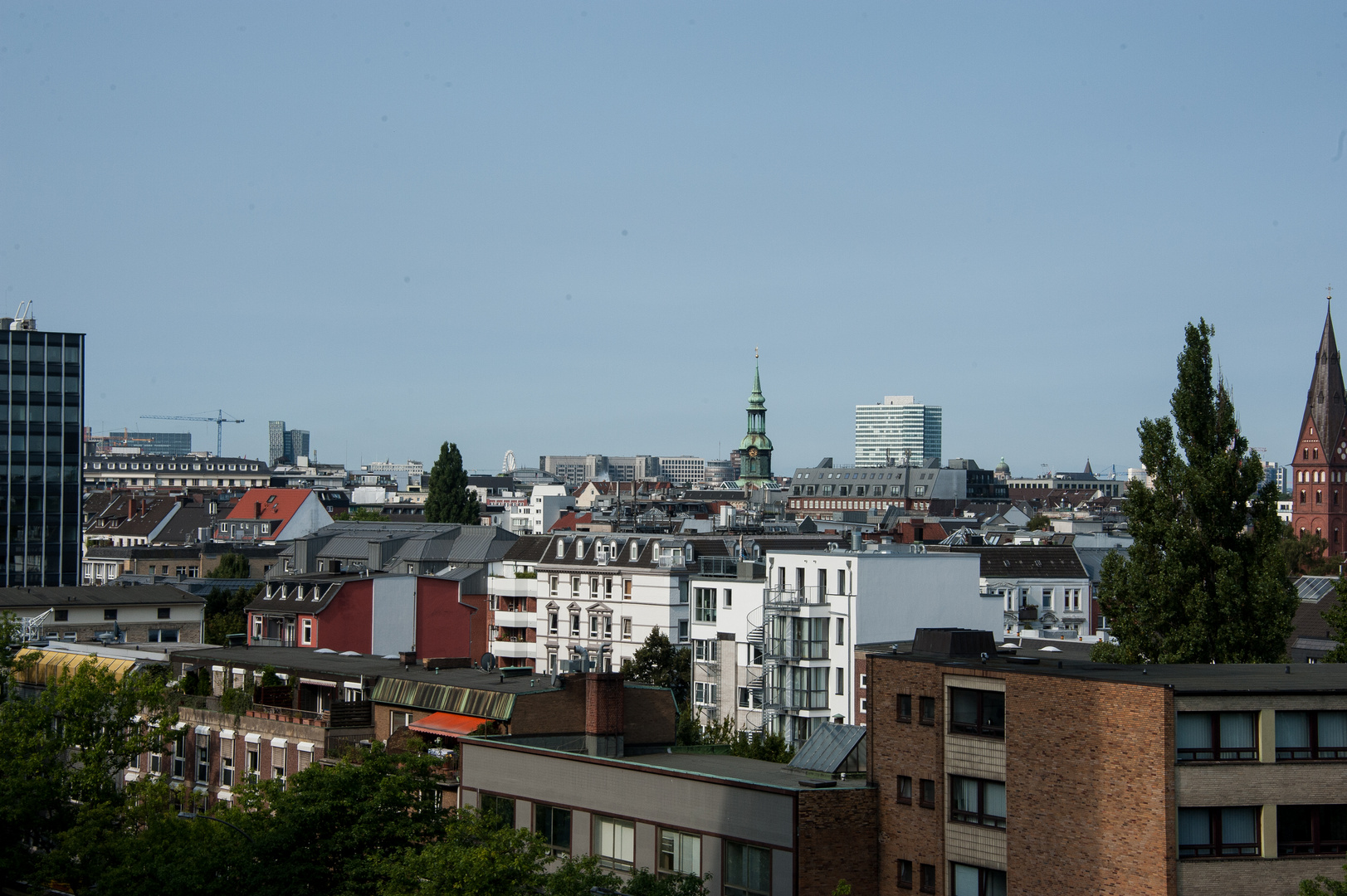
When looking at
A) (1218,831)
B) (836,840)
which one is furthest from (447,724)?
(1218,831)

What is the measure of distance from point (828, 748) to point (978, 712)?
19.1 feet

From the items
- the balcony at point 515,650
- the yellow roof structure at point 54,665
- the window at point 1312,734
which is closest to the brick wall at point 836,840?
the window at point 1312,734

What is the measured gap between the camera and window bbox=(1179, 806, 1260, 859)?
110 ft

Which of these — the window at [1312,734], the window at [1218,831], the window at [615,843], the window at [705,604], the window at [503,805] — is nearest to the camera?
the window at [1218,831]

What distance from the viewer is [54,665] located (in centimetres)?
6406

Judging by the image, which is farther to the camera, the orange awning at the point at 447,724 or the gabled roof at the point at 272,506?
the gabled roof at the point at 272,506

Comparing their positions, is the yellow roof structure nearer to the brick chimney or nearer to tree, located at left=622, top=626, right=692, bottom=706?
the brick chimney

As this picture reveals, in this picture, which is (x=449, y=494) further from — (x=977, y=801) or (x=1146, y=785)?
(x=1146, y=785)

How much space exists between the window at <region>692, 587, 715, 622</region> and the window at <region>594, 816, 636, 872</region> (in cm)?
4053

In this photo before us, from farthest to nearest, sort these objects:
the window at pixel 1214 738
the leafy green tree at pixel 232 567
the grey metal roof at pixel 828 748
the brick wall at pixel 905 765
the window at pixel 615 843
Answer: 1. the leafy green tree at pixel 232 567
2. the grey metal roof at pixel 828 748
3. the window at pixel 615 843
4. the brick wall at pixel 905 765
5. the window at pixel 1214 738

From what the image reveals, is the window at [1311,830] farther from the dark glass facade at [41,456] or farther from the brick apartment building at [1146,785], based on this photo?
the dark glass facade at [41,456]

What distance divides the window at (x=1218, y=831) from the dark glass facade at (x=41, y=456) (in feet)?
373

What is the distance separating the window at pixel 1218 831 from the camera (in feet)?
110

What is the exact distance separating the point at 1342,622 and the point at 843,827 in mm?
22763
